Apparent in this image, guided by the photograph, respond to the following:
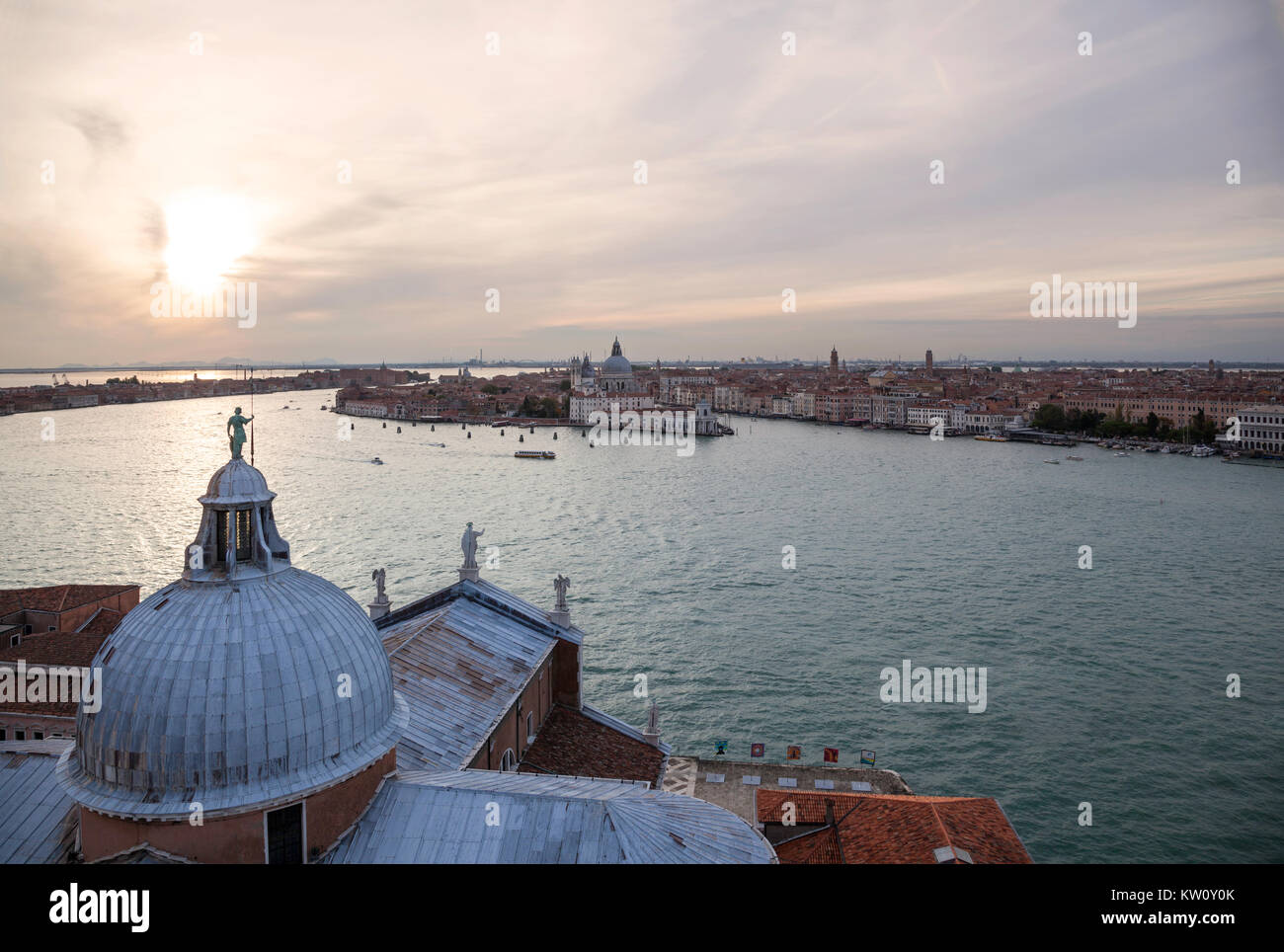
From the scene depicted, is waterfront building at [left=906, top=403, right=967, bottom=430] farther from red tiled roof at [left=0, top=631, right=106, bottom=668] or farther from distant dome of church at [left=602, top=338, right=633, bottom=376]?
red tiled roof at [left=0, top=631, right=106, bottom=668]

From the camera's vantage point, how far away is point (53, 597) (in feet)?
34.8

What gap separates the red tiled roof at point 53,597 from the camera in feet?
33.9

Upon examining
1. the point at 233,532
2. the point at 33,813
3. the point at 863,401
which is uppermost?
the point at 863,401

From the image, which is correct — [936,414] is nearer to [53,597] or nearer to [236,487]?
[53,597]

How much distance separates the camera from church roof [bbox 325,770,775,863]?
338 centimetres

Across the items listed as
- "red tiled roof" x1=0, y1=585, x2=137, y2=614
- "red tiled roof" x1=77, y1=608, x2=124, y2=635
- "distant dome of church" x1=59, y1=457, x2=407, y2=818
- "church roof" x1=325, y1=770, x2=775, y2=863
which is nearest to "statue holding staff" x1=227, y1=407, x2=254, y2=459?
"distant dome of church" x1=59, y1=457, x2=407, y2=818

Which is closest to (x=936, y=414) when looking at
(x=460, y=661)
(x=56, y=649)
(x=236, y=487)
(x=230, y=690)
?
(x=56, y=649)

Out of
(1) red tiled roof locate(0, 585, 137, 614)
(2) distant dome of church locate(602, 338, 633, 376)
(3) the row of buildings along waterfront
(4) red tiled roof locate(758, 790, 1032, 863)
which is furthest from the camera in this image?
(2) distant dome of church locate(602, 338, 633, 376)

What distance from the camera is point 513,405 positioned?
68.2 m

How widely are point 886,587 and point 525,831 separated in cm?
1244

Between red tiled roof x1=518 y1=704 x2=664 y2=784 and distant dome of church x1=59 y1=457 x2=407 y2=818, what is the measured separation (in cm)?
274

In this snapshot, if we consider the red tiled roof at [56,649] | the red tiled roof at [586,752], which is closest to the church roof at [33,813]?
the red tiled roof at [586,752]
